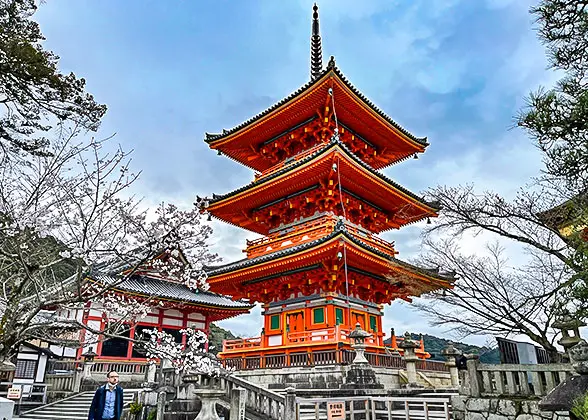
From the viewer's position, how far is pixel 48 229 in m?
6.97

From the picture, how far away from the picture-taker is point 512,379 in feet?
28.1

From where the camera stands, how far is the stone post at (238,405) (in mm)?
9602

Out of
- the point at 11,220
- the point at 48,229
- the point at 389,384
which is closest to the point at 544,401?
the point at 389,384

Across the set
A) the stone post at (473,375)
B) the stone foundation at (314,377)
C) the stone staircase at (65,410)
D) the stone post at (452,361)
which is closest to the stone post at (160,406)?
the stone staircase at (65,410)

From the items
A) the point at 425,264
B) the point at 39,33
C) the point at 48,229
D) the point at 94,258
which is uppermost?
the point at 39,33

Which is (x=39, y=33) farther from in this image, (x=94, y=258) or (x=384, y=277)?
(x=384, y=277)

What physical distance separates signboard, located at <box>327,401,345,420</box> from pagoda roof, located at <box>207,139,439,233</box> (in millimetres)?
8278

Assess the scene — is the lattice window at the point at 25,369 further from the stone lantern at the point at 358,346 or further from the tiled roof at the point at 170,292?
the stone lantern at the point at 358,346

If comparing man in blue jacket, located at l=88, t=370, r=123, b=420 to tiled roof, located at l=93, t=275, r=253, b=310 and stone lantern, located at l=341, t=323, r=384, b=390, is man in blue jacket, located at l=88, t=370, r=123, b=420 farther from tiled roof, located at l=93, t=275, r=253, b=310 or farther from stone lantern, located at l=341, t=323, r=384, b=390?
tiled roof, located at l=93, t=275, r=253, b=310

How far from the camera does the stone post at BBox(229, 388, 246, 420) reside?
378 inches

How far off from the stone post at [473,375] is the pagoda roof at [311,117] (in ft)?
39.5

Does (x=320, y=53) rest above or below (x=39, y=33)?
above

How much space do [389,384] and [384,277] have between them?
16.8ft

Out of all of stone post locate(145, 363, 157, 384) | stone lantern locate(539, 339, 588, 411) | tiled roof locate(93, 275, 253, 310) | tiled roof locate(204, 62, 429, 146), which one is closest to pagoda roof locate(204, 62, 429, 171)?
tiled roof locate(204, 62, 429, 146)
